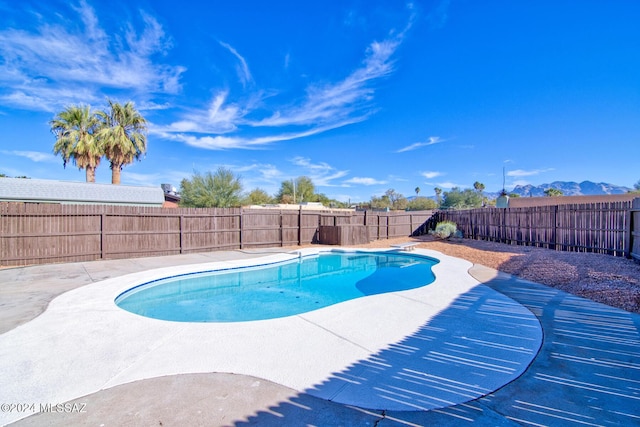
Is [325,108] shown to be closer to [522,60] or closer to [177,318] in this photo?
[522,60]

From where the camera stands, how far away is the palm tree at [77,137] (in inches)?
633

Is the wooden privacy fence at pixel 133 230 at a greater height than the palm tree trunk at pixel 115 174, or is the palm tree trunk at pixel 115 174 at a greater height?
the palm tree trunk at pixel 115 174

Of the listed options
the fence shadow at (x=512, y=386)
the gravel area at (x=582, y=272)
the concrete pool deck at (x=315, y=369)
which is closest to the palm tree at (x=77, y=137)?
the concrete pool deck at (x=315, y=369)

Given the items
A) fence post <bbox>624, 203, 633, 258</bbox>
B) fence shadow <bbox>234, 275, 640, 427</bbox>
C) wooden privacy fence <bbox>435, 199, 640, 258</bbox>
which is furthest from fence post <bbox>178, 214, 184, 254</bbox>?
fence post <bbox>624, 203, 633, 258</bbox>

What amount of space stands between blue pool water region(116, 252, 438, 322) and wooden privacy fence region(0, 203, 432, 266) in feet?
11.6

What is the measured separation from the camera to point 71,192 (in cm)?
1493

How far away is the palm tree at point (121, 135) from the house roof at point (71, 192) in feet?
5.85

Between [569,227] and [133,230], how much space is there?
1560cm

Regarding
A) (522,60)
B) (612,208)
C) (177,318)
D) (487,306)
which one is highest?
(522,60)

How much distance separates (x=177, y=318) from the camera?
525 cm

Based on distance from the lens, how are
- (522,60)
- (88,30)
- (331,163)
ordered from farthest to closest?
(331,163)
(522,60)
(88,30)

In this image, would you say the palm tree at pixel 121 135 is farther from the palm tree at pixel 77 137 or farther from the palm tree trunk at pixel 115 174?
the palm tree at pixel 77 137

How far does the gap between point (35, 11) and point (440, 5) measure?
542 inches

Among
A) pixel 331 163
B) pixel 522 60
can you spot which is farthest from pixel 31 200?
pixel 331 163
